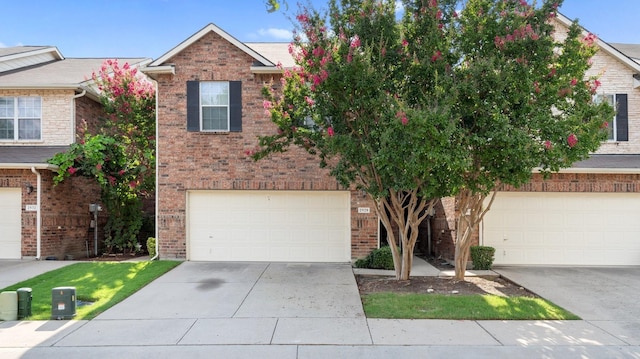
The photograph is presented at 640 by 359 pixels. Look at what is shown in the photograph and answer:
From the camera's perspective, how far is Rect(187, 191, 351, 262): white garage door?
1205 centimetres

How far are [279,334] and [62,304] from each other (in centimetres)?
365

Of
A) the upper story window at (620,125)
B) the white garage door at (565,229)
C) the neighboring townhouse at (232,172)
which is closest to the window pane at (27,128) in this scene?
the neighboring townhouse at (232,172)

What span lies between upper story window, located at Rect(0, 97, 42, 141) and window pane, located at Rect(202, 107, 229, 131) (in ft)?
19.4

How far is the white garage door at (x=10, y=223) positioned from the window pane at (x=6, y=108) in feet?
9.11

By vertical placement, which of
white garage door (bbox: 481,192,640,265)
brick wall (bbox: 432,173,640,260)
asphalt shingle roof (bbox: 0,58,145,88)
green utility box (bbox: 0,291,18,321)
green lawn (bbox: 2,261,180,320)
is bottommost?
green lawn (bbox: 2,261,180,320)

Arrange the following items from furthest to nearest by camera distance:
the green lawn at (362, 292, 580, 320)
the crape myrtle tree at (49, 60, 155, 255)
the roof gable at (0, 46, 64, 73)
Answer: the roof gable at (0, 46, 64, 73)
the crape myrtle tree at (49, 60, 155, 255)
the green lawn at (362, 292, 580, 320)

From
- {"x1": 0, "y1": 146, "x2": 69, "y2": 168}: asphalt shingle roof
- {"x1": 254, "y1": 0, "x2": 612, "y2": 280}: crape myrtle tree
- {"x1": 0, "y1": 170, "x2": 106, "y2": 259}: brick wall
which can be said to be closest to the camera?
{"x1": 254, "y1": 0, "x2": 612, "y2": 280}: crape myrtle tree

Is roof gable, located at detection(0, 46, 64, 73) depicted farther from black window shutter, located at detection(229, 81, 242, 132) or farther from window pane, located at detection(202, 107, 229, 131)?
black window shutter, located at detection(229, 81, 242, 132)

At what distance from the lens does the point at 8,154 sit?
12.7 metres

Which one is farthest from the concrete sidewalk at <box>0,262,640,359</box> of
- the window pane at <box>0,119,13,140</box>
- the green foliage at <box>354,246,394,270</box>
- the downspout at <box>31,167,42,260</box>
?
the window pane at <box>0,119,13,140</box>

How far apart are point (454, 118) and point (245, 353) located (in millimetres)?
5201

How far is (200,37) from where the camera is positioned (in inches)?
473

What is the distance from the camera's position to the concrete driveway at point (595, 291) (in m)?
6.79

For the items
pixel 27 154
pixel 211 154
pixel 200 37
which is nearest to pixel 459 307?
pixel 211 154
